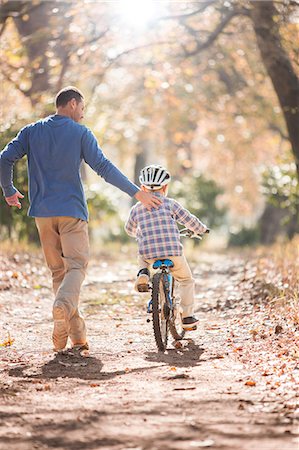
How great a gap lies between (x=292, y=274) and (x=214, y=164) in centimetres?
2966

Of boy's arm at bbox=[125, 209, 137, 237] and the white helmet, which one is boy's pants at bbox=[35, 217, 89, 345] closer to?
boy's arm at bbox=[125, 209, 137, 237]

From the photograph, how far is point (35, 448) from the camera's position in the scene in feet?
13.5

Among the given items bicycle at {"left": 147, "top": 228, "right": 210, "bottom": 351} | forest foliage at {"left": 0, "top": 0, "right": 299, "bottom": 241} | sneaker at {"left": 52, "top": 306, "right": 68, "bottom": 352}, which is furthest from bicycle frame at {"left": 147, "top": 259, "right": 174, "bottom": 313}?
forest foliage at {"left": 0, "top": 0, "right": 299, "bottom": 241}

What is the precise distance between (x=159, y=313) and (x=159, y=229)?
29.0 inches

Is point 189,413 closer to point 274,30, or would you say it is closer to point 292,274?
point 292,274

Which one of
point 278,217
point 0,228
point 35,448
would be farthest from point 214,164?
point 35,448

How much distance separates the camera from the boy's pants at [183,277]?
728 centimetres

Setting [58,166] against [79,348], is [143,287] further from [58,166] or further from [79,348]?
[58,166]

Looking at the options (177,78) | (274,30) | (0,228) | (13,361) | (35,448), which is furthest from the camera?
(177,78)

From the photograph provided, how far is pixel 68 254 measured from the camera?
22.1ft

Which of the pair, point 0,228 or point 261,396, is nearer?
point 261,396

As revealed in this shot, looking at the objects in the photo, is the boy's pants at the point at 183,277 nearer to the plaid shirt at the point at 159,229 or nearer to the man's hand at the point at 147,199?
the plaid shirt at the point at 159,229

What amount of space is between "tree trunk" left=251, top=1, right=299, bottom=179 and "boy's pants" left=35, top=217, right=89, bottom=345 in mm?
6530

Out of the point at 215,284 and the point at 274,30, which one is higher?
the point at 274,30
